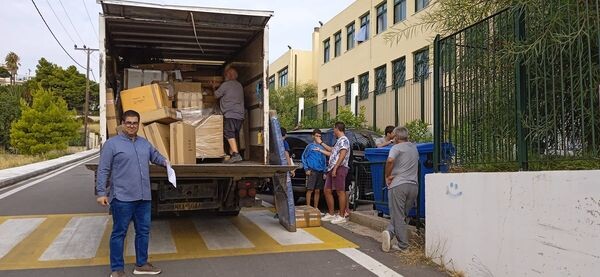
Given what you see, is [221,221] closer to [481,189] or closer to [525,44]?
[481,189]

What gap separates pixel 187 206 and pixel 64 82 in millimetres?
71373

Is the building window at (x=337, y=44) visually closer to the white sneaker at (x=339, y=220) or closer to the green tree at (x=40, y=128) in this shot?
the green tree at (x=40, y=128)

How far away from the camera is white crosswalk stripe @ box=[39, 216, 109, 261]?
21.0ft

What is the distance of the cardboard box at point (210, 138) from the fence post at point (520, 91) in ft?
13.9

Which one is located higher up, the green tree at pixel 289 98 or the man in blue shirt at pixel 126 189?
the green tree at pixel 289 98

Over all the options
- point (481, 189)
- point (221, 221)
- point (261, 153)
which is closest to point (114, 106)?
point (261, 153)

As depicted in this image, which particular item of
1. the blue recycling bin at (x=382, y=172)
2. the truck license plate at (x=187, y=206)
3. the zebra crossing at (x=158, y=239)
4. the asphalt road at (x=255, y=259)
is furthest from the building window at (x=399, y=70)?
the truck license plate at (x=187, y=206)

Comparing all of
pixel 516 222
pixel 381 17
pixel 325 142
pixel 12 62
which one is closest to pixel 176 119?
pixel 325 142

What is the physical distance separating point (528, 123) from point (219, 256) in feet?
12.5

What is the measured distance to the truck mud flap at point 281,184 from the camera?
755cm

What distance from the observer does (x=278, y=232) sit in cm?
791

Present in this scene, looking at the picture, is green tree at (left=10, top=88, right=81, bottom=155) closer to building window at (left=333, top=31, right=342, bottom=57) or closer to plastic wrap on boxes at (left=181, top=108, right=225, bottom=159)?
building window at (left=333, top=31, right=342, bottom=57)

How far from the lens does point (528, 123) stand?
4.71 metres

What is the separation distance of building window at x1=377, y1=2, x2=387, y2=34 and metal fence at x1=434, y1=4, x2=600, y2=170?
21976 mm
